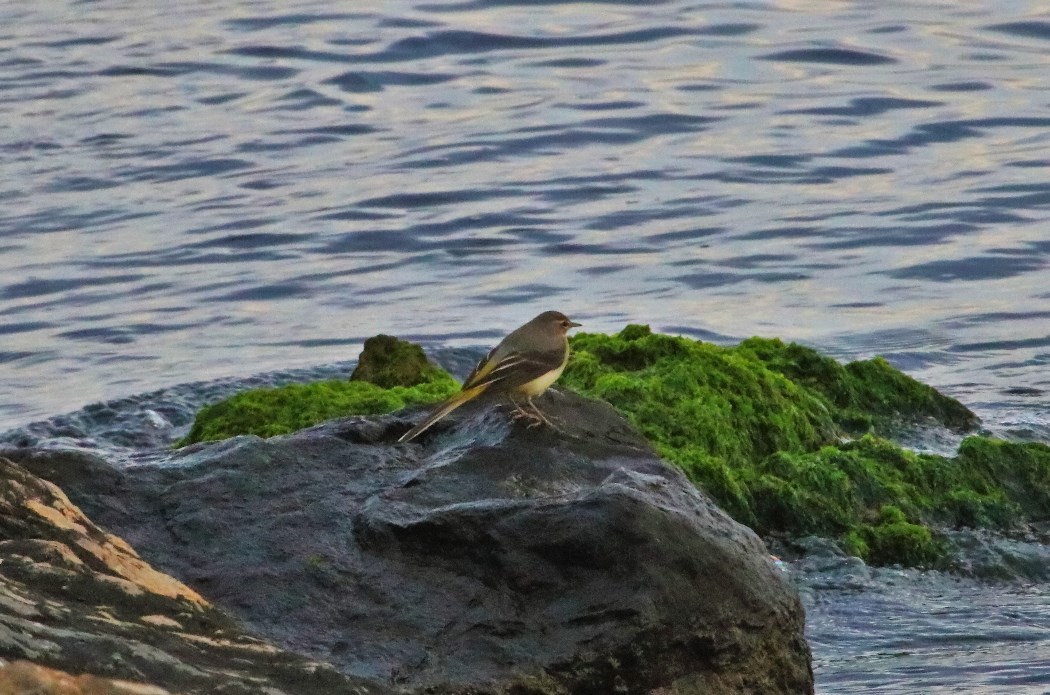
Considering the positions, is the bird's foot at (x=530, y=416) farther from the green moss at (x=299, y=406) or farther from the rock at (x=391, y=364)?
the rock at (x=391, y=364)

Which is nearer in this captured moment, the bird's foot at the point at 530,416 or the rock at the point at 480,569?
the rock at the point at 480,569

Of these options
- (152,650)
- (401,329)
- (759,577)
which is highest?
(152,650)

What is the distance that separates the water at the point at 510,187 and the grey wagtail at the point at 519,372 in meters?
1.82

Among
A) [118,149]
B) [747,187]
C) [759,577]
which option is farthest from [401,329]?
[759,577]

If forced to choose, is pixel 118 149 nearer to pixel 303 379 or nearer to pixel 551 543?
pixel 303 379

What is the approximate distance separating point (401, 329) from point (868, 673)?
22.8 ft

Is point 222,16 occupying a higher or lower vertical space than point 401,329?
higher

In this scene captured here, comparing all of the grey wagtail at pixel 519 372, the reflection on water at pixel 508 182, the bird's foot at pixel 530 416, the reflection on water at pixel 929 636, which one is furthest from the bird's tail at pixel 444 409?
the reflection on water at pixel 508 182

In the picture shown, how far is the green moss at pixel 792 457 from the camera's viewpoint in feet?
28.0

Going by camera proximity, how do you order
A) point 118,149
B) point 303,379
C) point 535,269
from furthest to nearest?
point 118,149, point 535,269, point 303,379

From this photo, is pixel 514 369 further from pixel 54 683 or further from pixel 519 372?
pixel 54 683

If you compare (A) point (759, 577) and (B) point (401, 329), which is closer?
(A) point (759, 577)

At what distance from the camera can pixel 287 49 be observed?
22609mm

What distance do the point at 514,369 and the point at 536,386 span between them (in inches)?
4.7
